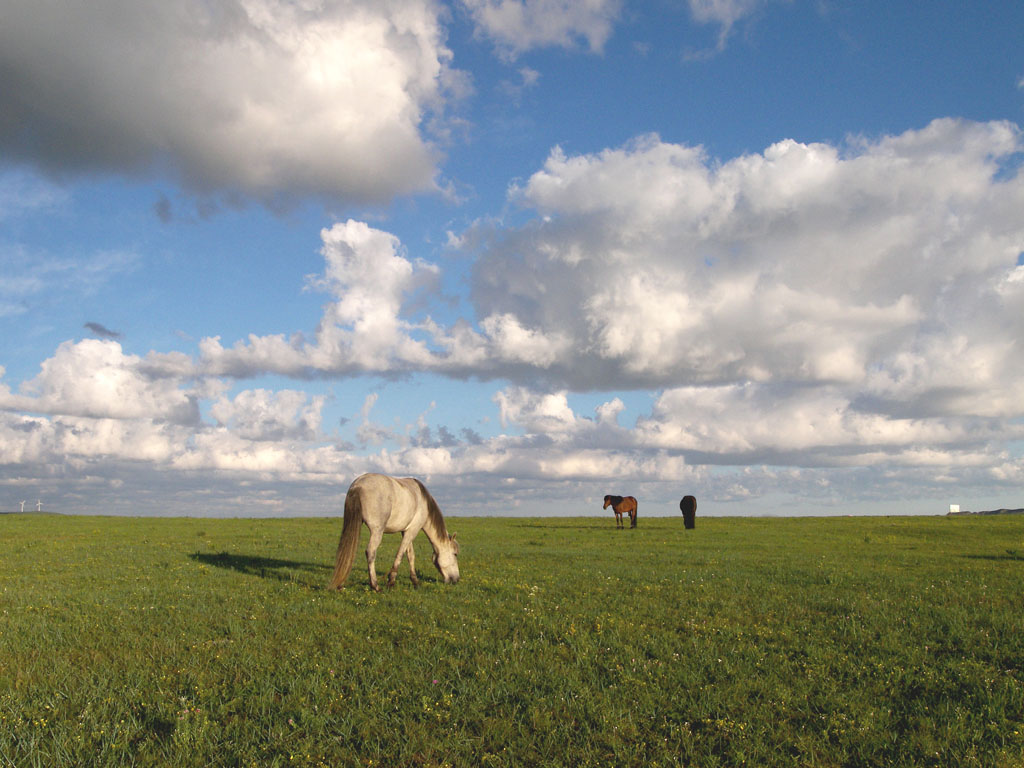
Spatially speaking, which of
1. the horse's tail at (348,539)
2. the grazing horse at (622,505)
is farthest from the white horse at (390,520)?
the grazing horse at (622,505)

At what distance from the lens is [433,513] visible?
19.5 metres

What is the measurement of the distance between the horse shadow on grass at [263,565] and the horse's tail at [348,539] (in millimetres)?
2533

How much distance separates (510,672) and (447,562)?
940 cm

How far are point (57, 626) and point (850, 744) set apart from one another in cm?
1373

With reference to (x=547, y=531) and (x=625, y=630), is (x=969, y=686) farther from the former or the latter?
(x=547, y=531)

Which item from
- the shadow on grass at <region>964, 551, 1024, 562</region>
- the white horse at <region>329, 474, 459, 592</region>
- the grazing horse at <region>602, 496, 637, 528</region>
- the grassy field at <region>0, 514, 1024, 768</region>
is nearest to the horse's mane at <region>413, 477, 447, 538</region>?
the white horse at <region>329, 474, 459, 592</region>

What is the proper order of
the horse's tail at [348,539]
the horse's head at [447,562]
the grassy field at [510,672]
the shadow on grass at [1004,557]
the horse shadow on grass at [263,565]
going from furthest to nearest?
the shadow on grass at [1004,557] → the horse shadow on grass at [263,565] → the horse's head at [447,562] → the horse's tail at [348,539] → the grassy field at [510,672]

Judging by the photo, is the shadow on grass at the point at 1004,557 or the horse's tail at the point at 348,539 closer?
the horse's tail at the point at 348,539

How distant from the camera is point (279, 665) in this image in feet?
32.4

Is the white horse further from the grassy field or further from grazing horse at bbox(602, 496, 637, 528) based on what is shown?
grazing horse at bbox(602, 496, 637, 528)

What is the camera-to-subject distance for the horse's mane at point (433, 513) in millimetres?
19250

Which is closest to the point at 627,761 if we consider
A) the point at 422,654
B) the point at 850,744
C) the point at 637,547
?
the point at 850,744

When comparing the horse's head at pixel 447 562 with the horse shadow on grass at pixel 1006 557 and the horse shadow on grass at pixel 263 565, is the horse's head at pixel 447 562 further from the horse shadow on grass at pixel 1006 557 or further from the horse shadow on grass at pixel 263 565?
the horse shadow on grass at pixel 1006 557

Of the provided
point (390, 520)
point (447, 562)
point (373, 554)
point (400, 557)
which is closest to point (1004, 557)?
point (447, 562)
